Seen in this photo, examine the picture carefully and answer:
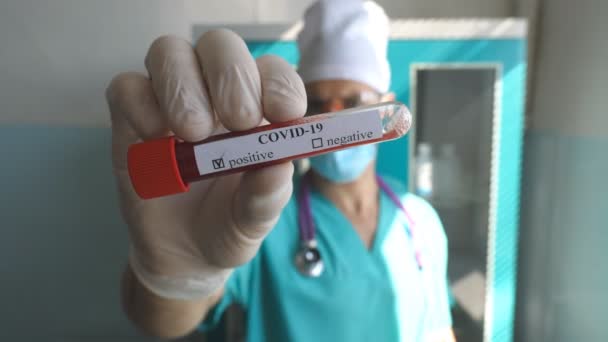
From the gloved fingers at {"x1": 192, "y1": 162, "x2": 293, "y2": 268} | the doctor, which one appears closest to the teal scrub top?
the doctor

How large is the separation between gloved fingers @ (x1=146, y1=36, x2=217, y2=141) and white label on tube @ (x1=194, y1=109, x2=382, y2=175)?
4cm

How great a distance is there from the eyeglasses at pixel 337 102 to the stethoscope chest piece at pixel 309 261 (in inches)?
10.3

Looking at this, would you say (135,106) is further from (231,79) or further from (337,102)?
(337,102)

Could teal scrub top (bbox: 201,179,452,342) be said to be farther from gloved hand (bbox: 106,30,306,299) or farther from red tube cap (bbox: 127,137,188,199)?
red tube cap (bbox: 127,137,188,199)

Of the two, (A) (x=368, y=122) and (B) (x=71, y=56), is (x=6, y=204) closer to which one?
(B) (x=71, y=56)

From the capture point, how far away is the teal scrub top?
2.15ft

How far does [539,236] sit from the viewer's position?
41.8 inches

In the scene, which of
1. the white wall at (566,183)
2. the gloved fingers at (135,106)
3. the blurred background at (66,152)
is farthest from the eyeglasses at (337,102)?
the white wall at (566,183)

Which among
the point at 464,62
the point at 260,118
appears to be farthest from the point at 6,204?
the point at 464,62

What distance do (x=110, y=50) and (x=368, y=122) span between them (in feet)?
1.00

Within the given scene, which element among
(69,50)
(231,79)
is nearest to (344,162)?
(231,79)

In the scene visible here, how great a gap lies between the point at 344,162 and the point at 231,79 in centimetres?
34

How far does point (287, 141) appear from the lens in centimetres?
33

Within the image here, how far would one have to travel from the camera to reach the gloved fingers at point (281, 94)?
1.21 feet
